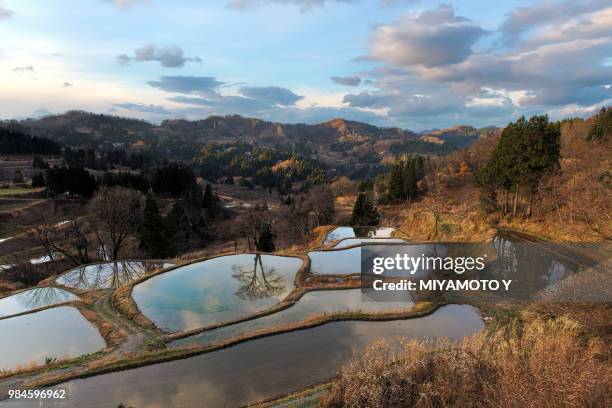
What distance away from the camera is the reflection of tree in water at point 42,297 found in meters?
21.2

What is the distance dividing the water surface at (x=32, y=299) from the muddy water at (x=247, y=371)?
36.1 ft

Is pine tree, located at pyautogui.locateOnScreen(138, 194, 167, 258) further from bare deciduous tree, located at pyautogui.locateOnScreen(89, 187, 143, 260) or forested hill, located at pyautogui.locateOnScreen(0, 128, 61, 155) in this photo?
forested hill, located at pyautogui.locateOnScreen(0, 128, 61, 155)

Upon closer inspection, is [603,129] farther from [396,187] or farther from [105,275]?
[105,275]

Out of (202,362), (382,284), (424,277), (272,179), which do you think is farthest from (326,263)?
(272,179)

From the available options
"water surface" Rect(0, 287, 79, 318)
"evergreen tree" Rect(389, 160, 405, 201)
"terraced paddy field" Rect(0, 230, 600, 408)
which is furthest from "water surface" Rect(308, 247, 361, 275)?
"evergreen tree" Rect(389, 160, 405, 201)

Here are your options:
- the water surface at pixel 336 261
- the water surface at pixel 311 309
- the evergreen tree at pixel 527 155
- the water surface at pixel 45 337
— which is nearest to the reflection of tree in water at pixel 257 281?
the water surface at pixel 311 309

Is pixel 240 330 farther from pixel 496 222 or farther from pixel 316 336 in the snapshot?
pixel 496 222

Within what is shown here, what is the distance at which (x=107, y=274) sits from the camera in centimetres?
2767

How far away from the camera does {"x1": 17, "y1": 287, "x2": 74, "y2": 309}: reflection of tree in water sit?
21170 millimetres

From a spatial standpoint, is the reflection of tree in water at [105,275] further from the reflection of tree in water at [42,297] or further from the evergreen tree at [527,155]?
the evergreen tree at [527,155]

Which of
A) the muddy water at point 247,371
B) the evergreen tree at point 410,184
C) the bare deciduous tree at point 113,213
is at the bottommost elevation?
the muddy water at point 247,371

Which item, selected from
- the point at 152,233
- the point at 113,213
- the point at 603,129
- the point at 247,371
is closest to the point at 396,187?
the point at 603,129

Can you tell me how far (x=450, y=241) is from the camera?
32.9m

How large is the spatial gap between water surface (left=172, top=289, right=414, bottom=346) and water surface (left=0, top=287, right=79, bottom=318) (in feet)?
36.4
